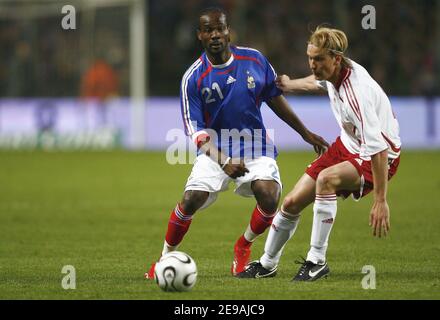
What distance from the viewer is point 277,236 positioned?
7762 mm

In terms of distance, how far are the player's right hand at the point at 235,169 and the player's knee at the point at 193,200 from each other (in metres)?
0.38

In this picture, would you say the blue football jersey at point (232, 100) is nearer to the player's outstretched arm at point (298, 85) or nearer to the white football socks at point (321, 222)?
the player's outstretched arm at point (298, 85)

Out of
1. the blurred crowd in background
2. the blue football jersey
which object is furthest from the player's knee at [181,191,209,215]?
the blurred crowd in background

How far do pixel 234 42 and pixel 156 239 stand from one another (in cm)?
1405

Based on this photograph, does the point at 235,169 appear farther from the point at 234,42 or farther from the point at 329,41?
the point at 234,42

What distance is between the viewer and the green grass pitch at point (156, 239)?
701 cm

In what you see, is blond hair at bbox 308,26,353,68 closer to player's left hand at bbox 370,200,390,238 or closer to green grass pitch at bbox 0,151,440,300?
player's left hand at bbox 370,200,390,238

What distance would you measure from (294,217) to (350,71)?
134cm

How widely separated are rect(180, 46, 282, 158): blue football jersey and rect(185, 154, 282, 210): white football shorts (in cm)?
15

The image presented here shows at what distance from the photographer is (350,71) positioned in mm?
7309

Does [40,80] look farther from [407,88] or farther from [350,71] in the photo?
[350,71]

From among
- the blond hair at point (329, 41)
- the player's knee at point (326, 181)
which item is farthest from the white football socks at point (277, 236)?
the blond hair at point (329, 41)

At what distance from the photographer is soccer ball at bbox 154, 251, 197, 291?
6820mm

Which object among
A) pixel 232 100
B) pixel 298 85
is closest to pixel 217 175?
pixel 232 100
